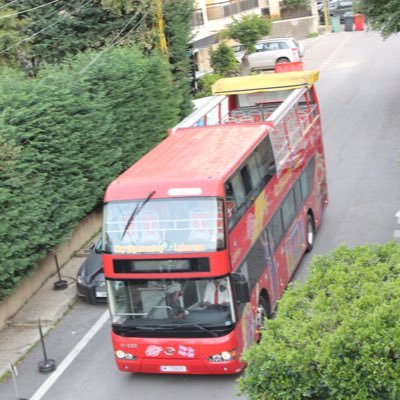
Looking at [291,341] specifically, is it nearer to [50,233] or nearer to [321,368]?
[321,368]

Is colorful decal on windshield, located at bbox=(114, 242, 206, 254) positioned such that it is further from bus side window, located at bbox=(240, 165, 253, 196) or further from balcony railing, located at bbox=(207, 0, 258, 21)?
balcony railing, located at bbox=(207, 0, 258, 21)

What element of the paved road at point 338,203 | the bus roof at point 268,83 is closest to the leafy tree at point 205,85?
the paved road at point 338,203

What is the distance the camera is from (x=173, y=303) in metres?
11.4

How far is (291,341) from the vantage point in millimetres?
7219

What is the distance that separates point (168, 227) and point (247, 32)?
31.6 metres

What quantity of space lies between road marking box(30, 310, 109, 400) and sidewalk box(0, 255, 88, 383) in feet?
2.92

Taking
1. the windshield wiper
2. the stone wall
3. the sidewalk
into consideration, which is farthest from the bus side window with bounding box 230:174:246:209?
the stone wall

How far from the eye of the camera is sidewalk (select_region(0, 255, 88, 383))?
46.9ft

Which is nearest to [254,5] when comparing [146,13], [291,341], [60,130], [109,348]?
[146,13]

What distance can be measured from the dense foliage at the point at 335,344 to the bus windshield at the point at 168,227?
3204mm

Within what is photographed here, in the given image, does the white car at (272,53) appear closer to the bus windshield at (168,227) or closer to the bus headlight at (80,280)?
the bus headlight at (80,280)

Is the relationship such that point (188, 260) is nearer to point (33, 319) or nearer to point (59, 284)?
point (33, 319)

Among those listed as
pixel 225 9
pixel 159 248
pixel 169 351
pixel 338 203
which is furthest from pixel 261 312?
pixel 225 9

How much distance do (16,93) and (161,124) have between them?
7679 mm
